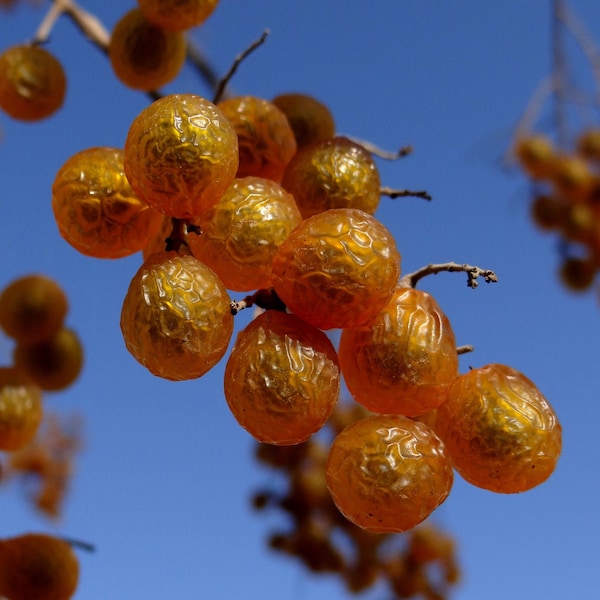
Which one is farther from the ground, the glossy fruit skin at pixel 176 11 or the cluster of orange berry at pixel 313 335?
the glossy fruit skin at pixel 176 11

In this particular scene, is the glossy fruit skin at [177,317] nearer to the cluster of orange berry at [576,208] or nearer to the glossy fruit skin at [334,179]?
the glossy fruit skin at [334,179]

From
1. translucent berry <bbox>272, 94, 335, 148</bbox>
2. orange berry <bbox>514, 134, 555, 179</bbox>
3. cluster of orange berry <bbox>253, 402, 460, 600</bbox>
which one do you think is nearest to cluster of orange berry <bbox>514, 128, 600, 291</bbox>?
orange berry <bbox>514, 134, 555, 179</bbox>

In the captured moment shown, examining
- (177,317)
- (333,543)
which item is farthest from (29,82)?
(333,543)

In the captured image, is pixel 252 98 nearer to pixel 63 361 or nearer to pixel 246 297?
pixel 246 297

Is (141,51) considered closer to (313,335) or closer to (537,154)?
(313,335)

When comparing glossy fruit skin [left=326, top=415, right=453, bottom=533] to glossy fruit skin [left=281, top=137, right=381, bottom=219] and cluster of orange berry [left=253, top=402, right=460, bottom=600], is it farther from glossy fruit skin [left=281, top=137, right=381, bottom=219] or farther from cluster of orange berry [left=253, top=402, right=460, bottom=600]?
cluster of orange berry [left=253, top=402, right=460, bottom=600]

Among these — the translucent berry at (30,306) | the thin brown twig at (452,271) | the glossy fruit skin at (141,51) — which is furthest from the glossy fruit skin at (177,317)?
the translucent berry at (30,306)

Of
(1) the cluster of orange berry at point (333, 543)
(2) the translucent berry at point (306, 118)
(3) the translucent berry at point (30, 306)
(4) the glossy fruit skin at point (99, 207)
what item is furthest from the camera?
(1) the cluster of orange berry at point (333, 543)

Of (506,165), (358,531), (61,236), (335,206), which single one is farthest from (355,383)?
(506,165)
